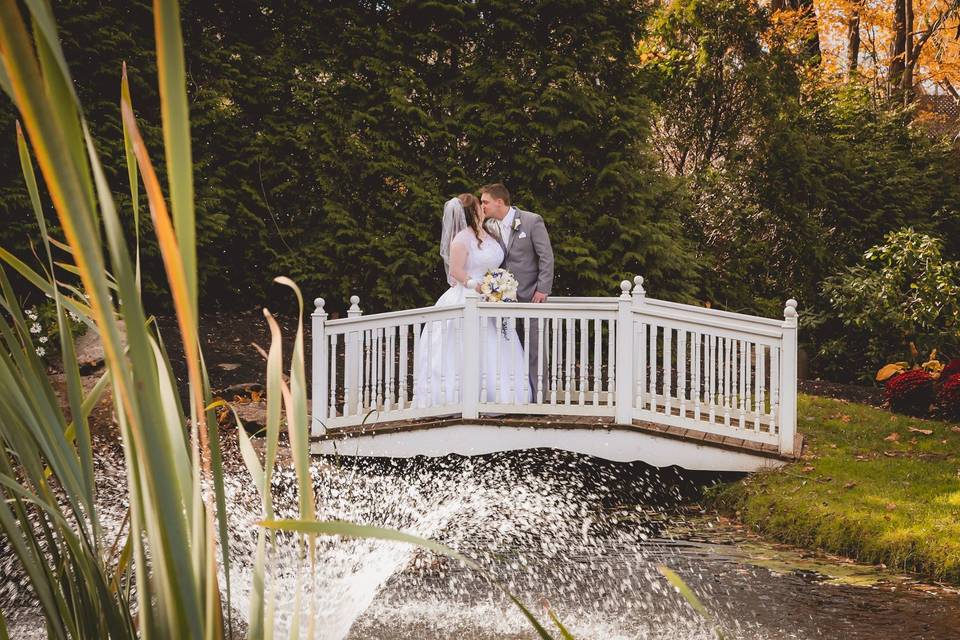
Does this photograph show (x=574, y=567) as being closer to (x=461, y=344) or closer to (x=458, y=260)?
(x=461, y=344)

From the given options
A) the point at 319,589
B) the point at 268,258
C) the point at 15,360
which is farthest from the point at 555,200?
the point at 15,360

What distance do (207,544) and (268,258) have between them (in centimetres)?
1049

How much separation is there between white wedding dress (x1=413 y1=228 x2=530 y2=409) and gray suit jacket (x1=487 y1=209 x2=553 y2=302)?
0.10 metres

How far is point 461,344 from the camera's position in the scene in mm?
7121

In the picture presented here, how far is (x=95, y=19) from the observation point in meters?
9.95

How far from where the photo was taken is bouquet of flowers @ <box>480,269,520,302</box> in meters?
7.13

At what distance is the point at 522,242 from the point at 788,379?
2142 mm

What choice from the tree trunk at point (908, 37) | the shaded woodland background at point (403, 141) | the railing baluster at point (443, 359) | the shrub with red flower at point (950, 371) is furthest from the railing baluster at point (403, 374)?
the tree trunk at point (908, 37)

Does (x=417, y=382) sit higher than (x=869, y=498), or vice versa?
(x=417, y=382)

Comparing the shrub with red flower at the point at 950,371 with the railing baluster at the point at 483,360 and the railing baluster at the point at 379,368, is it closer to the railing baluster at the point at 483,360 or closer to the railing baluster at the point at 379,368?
the railing baluster at the point at 483,360

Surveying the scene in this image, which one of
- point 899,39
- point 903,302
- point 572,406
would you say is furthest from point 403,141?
point 899,39

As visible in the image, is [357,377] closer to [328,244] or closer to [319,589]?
[319,589]

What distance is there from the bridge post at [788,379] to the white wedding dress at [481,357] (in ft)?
5.87

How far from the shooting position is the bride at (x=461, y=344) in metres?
7.12
